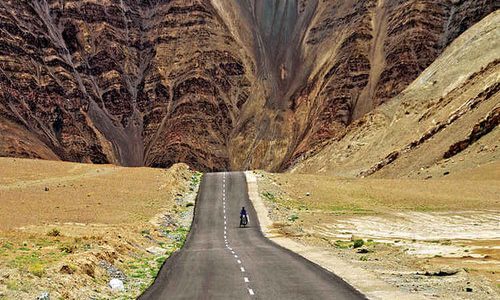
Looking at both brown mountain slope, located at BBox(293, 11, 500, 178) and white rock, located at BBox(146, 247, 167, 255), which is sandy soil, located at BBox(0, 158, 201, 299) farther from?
brown mountain slope, located at BBox(293, 11, 500, 178)

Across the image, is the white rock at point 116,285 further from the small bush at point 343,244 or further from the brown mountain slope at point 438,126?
the brown mountain slope at point 438,126

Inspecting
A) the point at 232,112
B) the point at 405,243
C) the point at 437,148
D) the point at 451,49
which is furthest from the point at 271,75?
the point at 405,243

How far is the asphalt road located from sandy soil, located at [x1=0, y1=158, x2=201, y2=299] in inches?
45.4

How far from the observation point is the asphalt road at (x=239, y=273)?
775 inches

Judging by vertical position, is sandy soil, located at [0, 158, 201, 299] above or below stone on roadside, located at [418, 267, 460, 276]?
above

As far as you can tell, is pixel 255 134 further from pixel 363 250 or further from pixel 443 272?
pixel 443 272

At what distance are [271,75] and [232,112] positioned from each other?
14.9 metres

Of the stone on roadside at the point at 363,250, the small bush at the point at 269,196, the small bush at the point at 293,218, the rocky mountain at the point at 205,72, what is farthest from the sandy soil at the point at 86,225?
the rocky mountain at the point at 205,72

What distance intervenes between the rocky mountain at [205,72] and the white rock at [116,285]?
10027 centimetres

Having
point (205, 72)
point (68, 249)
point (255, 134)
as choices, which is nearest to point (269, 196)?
point (68, 249)

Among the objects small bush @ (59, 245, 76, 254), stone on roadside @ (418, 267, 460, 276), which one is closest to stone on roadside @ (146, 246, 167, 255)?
small bush @ (59, 245, 76, 254)

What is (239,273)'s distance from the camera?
24.6 meters

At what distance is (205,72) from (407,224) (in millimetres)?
107527

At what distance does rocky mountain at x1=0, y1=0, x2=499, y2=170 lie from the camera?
423ft
